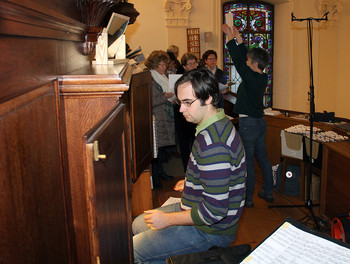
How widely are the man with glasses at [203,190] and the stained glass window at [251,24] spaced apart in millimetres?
6425

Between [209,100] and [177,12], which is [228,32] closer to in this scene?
[209,100]

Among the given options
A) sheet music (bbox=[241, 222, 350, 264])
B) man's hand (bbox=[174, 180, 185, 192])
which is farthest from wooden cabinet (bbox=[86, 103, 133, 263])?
man's hand (bbox=[174, 180, 185, 192])

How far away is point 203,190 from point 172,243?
1.05 feet

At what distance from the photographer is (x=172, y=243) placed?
1870 millimetres

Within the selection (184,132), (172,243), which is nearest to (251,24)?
(184,132)

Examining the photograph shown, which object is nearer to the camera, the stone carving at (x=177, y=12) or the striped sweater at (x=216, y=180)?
the striped sweater at (x=216, y=180)

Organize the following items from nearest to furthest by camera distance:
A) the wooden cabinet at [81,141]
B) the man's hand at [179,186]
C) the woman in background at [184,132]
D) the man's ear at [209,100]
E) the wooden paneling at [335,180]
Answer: the wooden cabinet at [81,141]
the man's ear at [209,100]
the man's hand at [179,186]
the wooden paneling at [335,180]
the woman in background at [184,132]

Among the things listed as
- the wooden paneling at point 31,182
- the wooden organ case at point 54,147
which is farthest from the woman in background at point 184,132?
the wooden paneling at point 31,182

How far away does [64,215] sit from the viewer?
1.04 m

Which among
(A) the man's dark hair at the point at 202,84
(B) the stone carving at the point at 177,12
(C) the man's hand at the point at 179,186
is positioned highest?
(B) the stone carving at the point at 177,12

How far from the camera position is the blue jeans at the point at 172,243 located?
186 centimetres

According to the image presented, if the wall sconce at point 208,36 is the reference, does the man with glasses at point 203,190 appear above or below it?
below

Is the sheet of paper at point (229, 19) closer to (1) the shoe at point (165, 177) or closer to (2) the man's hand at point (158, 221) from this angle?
(1) the shoe at point (165, 177)

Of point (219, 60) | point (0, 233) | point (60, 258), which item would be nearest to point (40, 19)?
point (0, 233)
